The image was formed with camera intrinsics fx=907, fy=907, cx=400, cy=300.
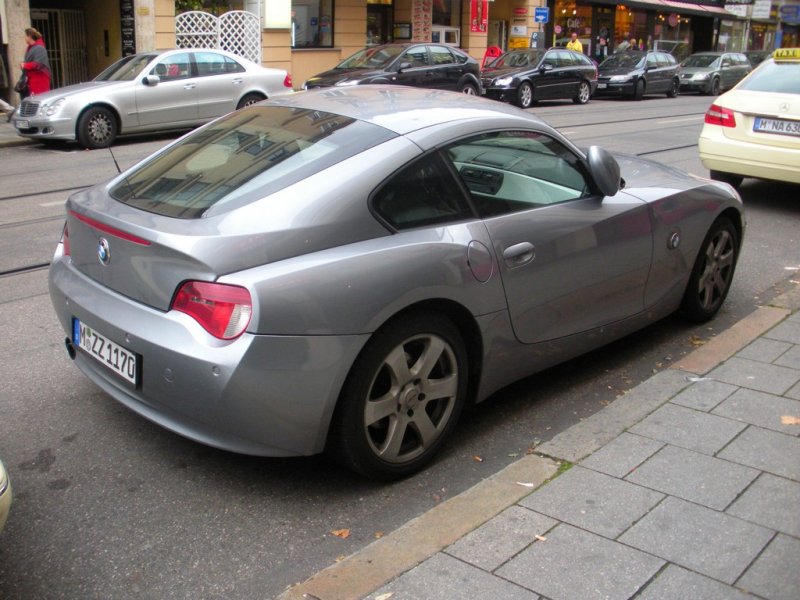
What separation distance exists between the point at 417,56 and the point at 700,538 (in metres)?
17.8

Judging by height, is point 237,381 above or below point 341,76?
below

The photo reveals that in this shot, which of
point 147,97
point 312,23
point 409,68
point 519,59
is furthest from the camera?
point 312,23

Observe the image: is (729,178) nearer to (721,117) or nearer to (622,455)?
(721,117)

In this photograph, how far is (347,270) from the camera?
3.38 meters

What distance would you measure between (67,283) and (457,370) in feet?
5.64

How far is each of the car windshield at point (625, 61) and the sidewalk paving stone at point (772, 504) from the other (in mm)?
26619

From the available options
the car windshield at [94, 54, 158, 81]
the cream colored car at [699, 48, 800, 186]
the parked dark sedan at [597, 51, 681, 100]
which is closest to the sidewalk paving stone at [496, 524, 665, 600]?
the cream colored car at [699, 48, 800, 186]

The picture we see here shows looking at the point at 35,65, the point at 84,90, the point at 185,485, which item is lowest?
the point at 185,485

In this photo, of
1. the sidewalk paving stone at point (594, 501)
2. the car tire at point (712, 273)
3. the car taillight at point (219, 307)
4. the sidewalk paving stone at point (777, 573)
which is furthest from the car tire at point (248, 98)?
the sidewalk paving stone at point (777, 573)

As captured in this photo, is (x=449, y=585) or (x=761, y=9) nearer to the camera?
(x=449, y=585)

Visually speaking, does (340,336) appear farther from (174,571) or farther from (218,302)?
(174,571)

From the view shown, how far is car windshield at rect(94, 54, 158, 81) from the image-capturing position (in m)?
14.5

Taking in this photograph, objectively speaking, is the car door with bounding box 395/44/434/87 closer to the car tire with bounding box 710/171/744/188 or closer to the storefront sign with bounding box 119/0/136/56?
the storefront sign with bounding box 119/0/136/56

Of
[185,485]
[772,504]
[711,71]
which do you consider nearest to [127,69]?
[185,485]
